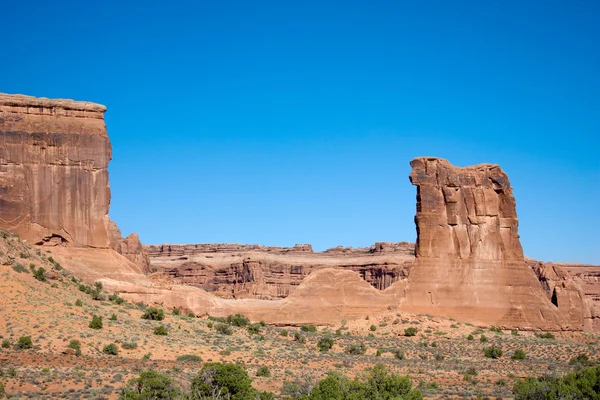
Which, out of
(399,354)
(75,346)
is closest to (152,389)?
(75,346)

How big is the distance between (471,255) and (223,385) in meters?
27.5

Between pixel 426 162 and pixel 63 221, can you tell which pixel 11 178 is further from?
pixel 426 162

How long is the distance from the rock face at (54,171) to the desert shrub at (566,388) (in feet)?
78.9

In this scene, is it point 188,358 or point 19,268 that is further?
point 19,268

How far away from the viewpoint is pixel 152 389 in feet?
102

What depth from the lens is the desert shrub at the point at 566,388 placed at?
33906mm

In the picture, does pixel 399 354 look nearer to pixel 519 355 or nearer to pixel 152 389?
pixel 519 355

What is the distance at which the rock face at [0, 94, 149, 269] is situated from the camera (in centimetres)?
4881

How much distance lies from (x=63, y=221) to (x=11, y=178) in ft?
11.1

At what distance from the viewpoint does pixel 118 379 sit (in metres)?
33.9

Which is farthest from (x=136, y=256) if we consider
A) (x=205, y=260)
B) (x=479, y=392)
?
(x=479, y=392)

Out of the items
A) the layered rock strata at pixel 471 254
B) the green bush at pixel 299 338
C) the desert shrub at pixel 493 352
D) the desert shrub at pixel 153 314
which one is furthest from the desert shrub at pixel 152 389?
the layered rock strata at pixel 471 254

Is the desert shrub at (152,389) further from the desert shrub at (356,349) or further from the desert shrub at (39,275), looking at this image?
the desert shrub at (356,349)

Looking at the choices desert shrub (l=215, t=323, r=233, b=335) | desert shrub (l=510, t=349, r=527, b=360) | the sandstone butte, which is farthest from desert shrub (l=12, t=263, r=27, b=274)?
desert shrub (l=510, t=349, r=527, b=360)
